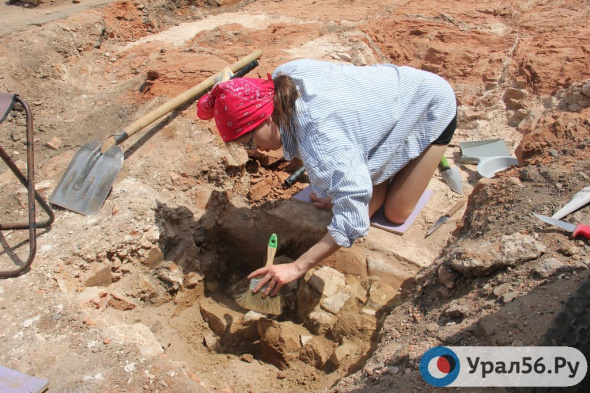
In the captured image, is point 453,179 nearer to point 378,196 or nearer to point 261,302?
point 378,196

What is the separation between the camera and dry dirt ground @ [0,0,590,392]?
2.11m

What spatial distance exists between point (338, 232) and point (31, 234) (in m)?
1.69

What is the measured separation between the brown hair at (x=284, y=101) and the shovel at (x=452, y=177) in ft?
5.94

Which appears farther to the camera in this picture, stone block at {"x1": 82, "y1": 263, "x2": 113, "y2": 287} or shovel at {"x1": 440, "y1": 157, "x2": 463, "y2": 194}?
shovel at {"x1": 440, "y1": 157, "x2": 463, "y2": 194}

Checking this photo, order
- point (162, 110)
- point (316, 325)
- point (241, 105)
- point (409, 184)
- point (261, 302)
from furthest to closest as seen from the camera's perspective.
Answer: point (162, 110)
point (409, 184)
point (316, 325)
point (261, 302)
point (241, 105)

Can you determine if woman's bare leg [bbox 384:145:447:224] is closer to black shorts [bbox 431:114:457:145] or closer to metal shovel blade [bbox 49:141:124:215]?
black shorts [bbox 431:114:457:145]

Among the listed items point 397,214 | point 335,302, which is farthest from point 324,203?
point 335,302

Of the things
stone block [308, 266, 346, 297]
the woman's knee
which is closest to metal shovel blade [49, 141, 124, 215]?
stone block [308, 266, 346, 297]

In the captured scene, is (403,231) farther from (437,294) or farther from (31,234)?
(31,234)

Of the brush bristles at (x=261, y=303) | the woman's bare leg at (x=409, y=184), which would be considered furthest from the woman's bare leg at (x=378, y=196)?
the brush bristles at (x=261, y=303)

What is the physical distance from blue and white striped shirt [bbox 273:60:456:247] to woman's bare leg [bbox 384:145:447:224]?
137 millimetres

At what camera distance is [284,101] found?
2.23 meters

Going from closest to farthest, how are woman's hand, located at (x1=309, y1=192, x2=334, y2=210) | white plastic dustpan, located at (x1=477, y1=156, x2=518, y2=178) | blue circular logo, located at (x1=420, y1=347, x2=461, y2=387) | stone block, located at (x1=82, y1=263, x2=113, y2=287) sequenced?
blue circular logo, located at (x1=420, y1=347, x2=461, y2=387) → stone block, located at (x1=82, y1=263, x2=113, y2=287) → woman's hand, located at (x1=309, y1=192, x2=334, y2=210) → white plastic dustpan, located at (x1=477, y1=156, x2=518, y2=178)

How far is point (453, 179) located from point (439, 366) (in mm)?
2097
